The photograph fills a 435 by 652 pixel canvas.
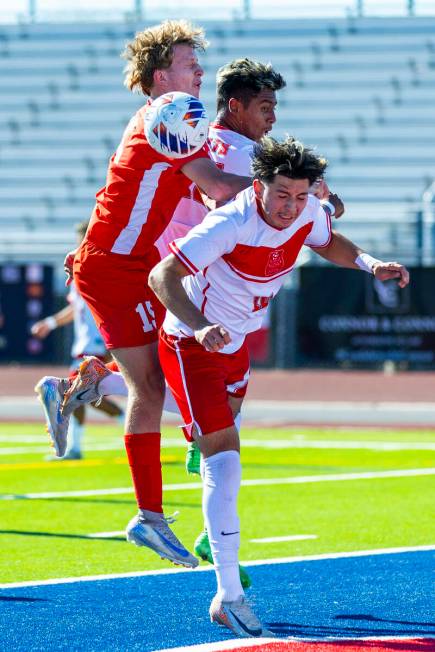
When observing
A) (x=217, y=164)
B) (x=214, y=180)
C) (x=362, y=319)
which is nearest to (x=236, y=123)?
(x=217, y=164)

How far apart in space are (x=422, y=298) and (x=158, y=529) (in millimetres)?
16858

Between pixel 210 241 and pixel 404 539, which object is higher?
pixel 210 241

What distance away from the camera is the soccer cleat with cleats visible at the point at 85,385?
6.84 metres

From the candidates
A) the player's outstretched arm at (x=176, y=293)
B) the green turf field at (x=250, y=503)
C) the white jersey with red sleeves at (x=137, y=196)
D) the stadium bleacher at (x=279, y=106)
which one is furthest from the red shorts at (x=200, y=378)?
the stadium bleacher at (x=279, y=106)

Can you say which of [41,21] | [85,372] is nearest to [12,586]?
[85,372]

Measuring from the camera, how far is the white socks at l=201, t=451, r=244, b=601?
4.98 m

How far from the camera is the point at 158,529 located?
5.82 m

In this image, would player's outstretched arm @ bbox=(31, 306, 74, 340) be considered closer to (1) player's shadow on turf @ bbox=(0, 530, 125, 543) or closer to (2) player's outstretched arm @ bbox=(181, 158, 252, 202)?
(1) player's shadow on turf @ bbox=(0, 530, 125, 543)

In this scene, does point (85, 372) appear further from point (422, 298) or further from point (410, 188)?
point (410, 188)

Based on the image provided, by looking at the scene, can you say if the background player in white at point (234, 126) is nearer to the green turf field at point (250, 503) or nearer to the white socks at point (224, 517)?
the white socks at point (224, 517)

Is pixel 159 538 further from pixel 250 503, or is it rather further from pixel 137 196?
pixel 250 503

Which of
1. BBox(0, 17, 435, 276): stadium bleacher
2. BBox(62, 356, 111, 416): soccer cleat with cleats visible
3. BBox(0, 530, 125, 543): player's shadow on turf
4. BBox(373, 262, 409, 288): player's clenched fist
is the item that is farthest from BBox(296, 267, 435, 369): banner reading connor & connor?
BBox(373, 262, 409, 288): player's clenched fist

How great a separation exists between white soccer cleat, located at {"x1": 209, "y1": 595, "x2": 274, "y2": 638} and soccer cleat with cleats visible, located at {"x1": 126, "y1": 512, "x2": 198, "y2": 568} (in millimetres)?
758

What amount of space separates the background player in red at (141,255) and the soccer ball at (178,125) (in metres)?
0.21
